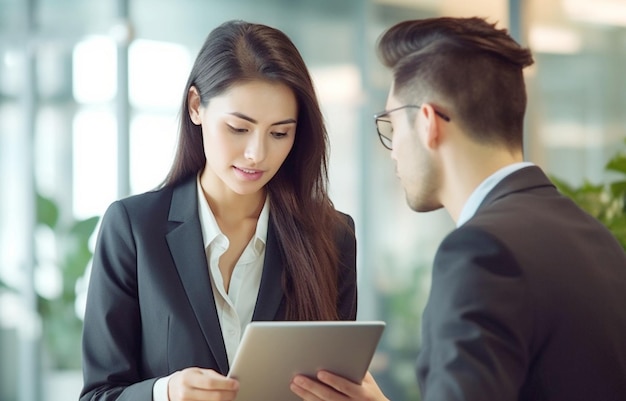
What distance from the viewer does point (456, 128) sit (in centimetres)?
178

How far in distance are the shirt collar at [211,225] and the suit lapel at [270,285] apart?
0.07 feet

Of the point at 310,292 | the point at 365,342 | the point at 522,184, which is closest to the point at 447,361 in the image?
the point at 522,184

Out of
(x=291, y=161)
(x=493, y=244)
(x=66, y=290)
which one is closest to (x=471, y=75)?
(x=493, y=244)

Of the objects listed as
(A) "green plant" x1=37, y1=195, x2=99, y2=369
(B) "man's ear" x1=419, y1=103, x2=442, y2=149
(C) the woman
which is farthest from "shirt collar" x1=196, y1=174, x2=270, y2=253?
(A) "green plant" x1=37, y1=195, x2=99, y2=369

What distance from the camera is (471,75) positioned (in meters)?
1.81

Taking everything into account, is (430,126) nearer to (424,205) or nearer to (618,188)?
(424,205)

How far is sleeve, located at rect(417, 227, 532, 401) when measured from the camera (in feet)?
5.02

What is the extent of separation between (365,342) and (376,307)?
4.09 metres

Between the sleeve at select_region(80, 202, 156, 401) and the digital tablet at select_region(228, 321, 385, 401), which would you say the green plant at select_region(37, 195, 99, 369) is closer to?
the sleeve at select_region(80, 202, 156, 401)

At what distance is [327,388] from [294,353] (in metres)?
0.13

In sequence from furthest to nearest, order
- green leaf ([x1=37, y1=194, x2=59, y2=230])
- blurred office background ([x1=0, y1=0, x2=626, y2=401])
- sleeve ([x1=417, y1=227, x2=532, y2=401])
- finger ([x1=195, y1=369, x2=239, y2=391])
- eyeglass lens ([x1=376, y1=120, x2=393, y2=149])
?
green leaf ([x1=37, y1=194, x2=59, y2=230]) → blurred office background ([x1=0, y1=0, x2=626, y2=401]) → finger ([x1=195, y1=369, x2=239, y2=391]) → eyeglass lens ([x1=376, y1=120, x2=393, y2=149]) → sleeve ([x1=417, y1=227, x2=532, y2=401])

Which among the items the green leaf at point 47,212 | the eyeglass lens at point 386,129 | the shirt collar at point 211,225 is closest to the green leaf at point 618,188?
the shirt collar at point 211,225

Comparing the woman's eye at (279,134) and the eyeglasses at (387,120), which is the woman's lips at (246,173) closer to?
the woman's eye at (279,134)

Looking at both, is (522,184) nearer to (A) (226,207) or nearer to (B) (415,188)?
(B) (415,188)
